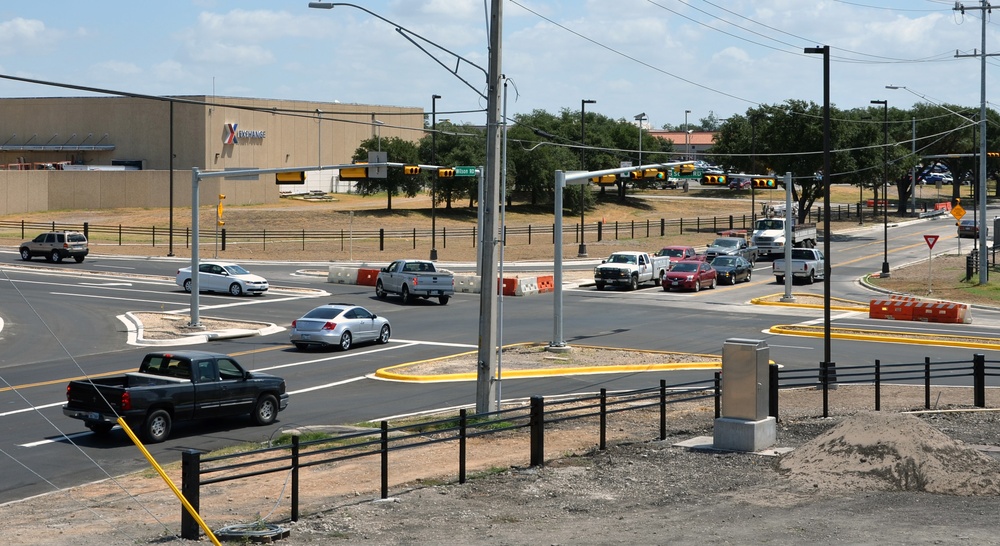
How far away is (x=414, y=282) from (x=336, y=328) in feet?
42.7

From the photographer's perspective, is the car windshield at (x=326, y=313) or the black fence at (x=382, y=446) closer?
the black fence at (x=382, y=446)

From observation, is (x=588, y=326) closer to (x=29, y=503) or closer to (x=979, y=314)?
(x=979, y=314)

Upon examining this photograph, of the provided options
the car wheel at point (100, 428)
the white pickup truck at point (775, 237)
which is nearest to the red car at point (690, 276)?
the white pickup truck at point (775, 237)

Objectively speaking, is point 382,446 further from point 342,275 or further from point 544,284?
point 342,275

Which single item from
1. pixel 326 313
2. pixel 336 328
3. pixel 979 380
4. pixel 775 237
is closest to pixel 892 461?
pixel 979 380

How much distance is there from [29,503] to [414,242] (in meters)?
62.8

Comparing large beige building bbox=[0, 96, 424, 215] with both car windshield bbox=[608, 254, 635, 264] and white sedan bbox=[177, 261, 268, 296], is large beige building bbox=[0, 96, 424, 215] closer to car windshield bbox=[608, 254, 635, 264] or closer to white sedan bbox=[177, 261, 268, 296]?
car windshield bbox=[608, 254, 635, 264]

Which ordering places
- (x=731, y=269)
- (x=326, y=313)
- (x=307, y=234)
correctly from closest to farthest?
1. (x=326, y=313)
2. (x=731, y=269)
3. (x=307, y=234)

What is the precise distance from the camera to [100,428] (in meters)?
20.0

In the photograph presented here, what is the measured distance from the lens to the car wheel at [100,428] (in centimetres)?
1977

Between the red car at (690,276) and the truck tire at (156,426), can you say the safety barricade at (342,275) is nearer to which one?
the red car at (690,276)

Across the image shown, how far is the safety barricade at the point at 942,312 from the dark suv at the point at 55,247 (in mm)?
42329

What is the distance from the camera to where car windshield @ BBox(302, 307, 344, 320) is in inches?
1326

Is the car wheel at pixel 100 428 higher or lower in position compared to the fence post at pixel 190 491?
lower
